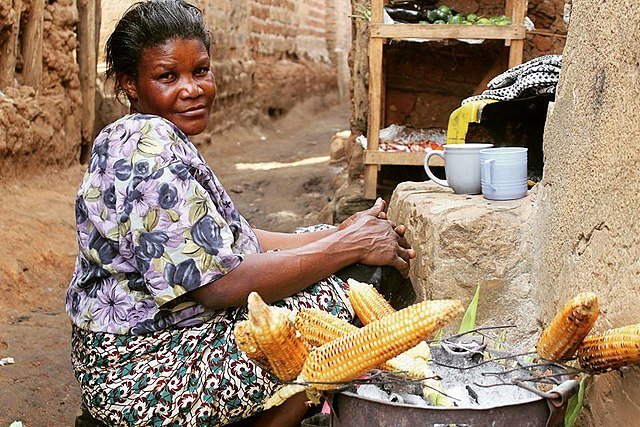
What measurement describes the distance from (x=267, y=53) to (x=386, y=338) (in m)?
12.0

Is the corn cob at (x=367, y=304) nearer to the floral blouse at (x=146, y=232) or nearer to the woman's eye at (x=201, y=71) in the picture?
the floral blouse at (x=146, y=232)

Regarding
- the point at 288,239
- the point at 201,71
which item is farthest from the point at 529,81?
the point at 201,71

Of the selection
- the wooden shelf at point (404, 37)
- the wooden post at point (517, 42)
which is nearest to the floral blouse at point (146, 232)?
Answer: the wooden shelf at point (404, 37)

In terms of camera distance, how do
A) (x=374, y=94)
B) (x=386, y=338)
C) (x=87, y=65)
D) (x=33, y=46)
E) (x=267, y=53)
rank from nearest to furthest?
(x=386, y=338), (x=374, y=94), (x=33, y=46), (x=87, y=65), (x=267, y=53)

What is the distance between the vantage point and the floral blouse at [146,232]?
2.05 m

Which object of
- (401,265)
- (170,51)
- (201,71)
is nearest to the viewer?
(170,51)

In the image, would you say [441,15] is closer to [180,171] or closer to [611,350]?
[180,171]

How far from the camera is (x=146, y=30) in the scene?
2287mm

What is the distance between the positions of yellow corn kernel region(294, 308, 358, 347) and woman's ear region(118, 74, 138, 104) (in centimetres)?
95

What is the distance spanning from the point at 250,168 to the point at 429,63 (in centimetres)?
380

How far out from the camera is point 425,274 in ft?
9.27

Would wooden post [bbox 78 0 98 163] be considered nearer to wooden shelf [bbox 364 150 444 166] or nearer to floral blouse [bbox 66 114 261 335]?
wooden shelf [bbox 364 150 444 166]

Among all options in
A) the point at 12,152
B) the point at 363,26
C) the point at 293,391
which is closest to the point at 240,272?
the point at 293,391

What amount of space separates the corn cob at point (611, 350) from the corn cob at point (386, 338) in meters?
0.32
